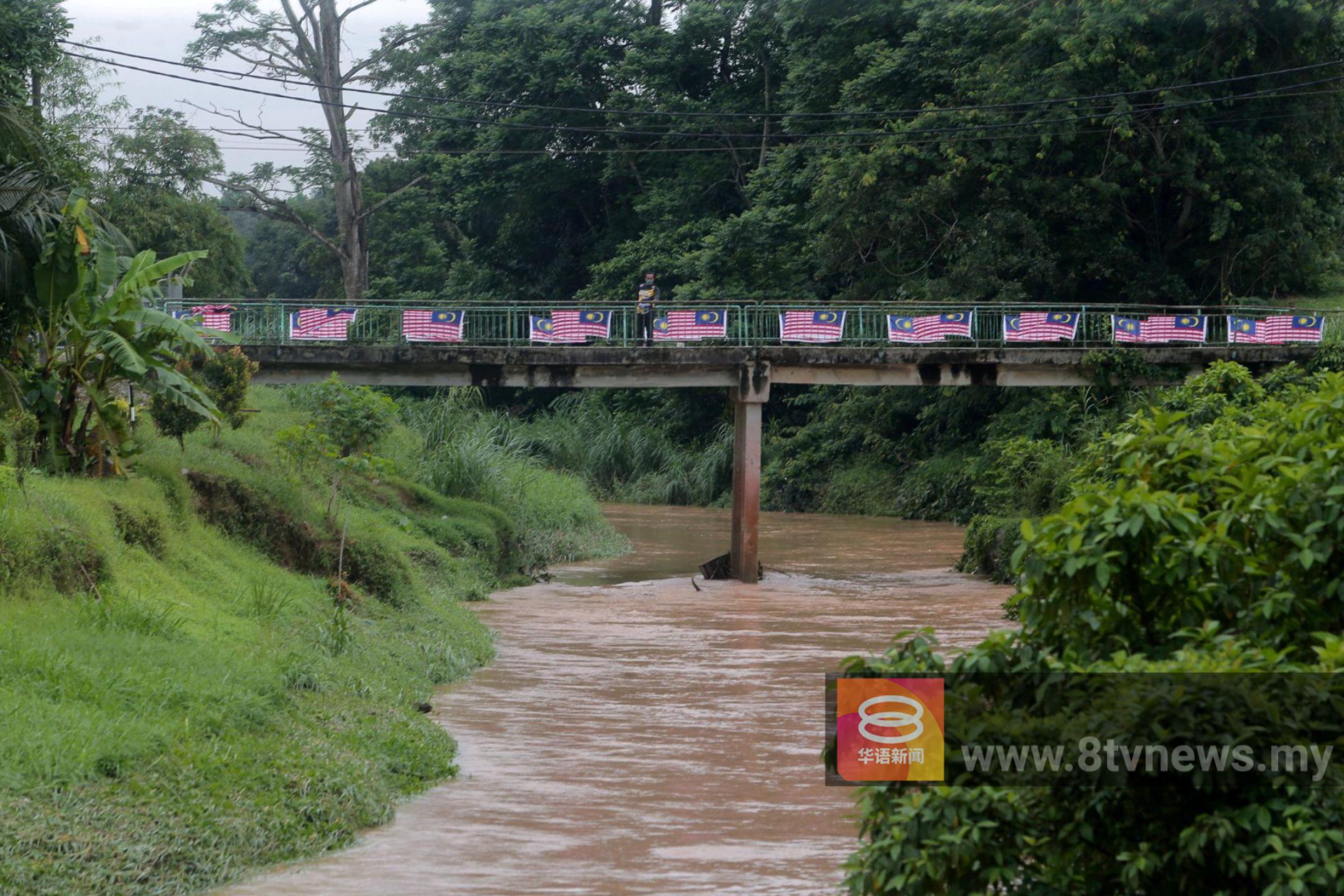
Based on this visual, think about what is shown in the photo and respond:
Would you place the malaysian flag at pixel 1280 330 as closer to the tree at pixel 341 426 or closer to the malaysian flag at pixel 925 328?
the malaysian flag at pixel 925 328

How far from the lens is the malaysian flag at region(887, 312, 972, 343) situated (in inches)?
1048

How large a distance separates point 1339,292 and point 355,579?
31.8 m

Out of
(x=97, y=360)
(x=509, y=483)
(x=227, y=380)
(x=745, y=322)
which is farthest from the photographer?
(x=509, y=483)

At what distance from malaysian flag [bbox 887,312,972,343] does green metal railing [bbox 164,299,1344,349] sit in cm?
25

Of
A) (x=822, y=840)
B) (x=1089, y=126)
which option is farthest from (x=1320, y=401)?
(x=1089, y=126)

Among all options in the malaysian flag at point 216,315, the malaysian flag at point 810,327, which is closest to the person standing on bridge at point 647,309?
the malaysian flag at point 810,327

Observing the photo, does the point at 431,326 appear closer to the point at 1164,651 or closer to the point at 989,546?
the point at 989,546

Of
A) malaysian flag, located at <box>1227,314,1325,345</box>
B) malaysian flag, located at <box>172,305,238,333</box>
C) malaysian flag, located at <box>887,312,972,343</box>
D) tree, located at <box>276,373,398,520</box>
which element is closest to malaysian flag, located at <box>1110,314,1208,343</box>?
malaysian flag, located at <box>1227,314,1325,345</box>

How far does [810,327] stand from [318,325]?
8.49m

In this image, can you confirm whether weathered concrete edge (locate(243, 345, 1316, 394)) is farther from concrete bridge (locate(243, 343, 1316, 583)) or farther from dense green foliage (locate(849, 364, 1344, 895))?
dense green foliage (locate(849, 364, 1344, 895))

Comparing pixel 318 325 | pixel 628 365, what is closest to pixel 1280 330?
pixel 628 365

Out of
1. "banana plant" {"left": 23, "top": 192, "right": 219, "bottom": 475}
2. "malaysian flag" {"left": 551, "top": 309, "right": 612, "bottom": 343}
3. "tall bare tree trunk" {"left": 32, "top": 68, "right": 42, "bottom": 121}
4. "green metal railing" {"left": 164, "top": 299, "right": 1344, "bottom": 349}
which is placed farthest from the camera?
"tall bare tree trunk" {"left": 32, "top": 68, "right": 42, "bottom": 121}

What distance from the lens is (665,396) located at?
153 feet

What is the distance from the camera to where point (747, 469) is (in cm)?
2542
